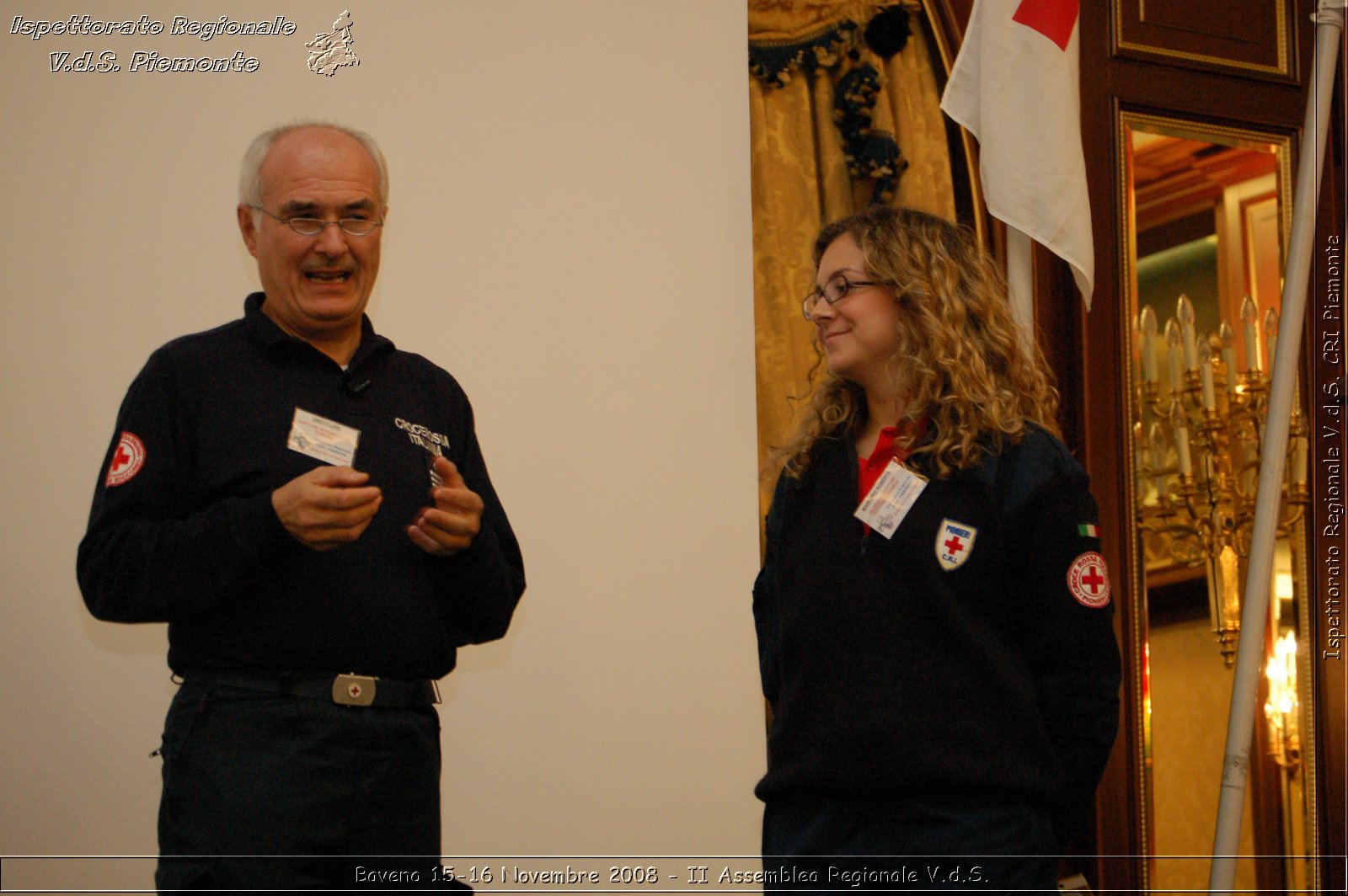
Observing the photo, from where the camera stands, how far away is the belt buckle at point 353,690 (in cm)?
204

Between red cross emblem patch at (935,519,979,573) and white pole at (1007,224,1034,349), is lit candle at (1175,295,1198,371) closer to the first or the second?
white pole at (1007,224,1034,349)

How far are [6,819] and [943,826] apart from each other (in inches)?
75.4

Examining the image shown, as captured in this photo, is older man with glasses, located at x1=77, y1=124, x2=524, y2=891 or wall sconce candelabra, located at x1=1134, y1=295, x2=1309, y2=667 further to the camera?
wall sconce candelabra, located at x1=1134, y1=295, x2=1309, y2=667

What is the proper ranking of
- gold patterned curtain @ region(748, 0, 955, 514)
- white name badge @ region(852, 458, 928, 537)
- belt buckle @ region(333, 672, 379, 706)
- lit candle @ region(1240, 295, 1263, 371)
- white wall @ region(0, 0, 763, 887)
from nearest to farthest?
belt buckle @ region(333, 672, 379, 706) < white name badge @ region(852, 458, 928, 537) < white wall @ region(0, 0, 763, 887) < gold patterned curtain @ region(748, 0, 955, 514) < lit candle @ region(1240, 295, 1263, 371)

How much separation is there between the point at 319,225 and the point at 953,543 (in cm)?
115

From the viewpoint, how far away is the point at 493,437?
3.26 m

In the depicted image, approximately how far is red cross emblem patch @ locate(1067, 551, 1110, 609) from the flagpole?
125 cm

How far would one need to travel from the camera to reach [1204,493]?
409 cm

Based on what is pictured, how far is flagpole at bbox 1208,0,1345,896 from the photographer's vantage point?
3133mm

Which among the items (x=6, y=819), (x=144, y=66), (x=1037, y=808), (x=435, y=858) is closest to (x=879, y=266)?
(x=1037, y=808)

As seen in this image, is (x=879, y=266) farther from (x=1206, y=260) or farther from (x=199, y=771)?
(x=1206, y=260)

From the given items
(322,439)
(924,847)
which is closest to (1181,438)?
(924,847)

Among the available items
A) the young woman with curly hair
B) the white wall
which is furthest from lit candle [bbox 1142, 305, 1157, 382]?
the young woman with curly hair

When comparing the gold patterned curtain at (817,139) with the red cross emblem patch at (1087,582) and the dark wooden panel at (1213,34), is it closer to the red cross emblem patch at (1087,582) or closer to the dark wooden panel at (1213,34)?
the dark wooden panel at (1213,34)
